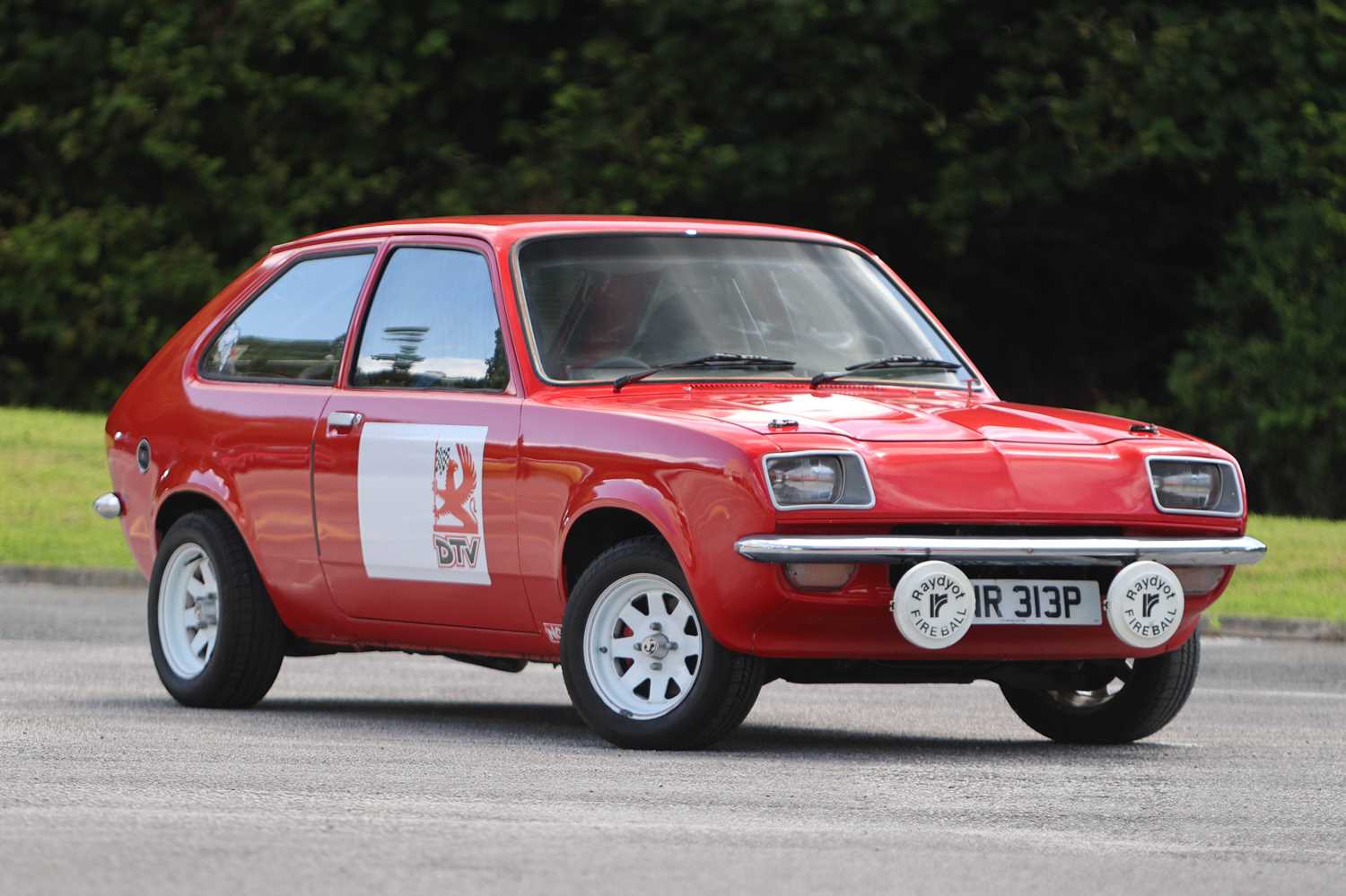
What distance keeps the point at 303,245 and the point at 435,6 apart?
75.5ft

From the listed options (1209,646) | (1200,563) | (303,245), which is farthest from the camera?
(1209,646)

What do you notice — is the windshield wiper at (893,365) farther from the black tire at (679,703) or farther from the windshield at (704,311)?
the black tire at (679,703)

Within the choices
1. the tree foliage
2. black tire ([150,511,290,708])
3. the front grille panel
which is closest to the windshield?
the front grille panel

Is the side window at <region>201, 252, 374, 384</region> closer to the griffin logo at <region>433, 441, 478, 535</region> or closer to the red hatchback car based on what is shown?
the red hatchback car

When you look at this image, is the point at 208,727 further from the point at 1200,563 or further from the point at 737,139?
the point at 737,139

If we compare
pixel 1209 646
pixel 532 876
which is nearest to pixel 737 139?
pixel 1209 646

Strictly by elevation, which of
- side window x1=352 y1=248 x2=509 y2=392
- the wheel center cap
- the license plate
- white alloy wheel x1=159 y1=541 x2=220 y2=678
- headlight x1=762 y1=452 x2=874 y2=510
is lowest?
white alloy wheel x1=159 y1=541 x2=220 y2=678

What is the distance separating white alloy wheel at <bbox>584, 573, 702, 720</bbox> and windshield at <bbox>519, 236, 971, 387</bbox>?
896 mm

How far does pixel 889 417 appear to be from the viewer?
8773mm

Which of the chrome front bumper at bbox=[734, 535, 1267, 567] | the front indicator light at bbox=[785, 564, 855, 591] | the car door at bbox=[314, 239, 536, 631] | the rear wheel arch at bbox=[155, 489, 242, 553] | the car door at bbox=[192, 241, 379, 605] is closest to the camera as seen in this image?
the chrome front bumper at bbox=[734, 535, 1267, 567]

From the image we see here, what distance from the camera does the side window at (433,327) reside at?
30.9 ft

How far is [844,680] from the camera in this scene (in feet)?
28.5

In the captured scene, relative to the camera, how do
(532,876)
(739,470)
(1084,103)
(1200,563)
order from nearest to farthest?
1. (532,876)
2. (739,470)
3. (1200,563)
4. (1084,103)

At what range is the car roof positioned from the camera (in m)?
9.69
